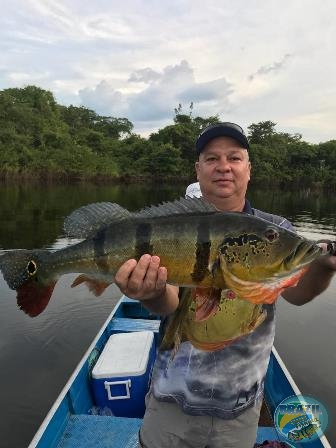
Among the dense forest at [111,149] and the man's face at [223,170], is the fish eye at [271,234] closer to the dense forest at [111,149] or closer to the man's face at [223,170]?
the man's face at [223,170]

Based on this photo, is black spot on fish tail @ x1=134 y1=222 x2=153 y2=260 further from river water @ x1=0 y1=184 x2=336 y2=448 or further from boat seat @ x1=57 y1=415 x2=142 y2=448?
river water @ x1=0 y1=184 x2=336 y2=448

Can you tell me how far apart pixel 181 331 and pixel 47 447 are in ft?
10.7

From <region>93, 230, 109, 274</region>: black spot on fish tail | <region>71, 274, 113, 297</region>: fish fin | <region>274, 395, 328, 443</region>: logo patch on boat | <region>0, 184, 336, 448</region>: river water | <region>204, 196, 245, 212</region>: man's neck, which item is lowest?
<region>0, 184, 336, 448</region>: river water

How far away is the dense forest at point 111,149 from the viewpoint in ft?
230

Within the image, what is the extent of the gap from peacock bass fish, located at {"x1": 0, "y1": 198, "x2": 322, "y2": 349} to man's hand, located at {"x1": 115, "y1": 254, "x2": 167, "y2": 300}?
6 centimetres

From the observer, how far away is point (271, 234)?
2482 millimetres

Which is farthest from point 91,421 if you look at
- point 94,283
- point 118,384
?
point 94,283

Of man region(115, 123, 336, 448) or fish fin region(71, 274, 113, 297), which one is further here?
man region(115, 123, 336, 448)

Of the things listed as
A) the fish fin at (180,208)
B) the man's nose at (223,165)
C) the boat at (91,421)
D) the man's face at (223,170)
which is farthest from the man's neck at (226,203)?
the boat at (91,421)

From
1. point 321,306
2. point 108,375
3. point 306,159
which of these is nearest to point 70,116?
point 306,159

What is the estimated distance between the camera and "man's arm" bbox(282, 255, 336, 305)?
2.77m

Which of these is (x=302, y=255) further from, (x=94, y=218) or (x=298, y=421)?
(x=298, y=421)

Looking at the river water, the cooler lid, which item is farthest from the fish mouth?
the river water

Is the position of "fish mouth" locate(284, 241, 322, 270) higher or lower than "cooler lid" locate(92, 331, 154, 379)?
higher
